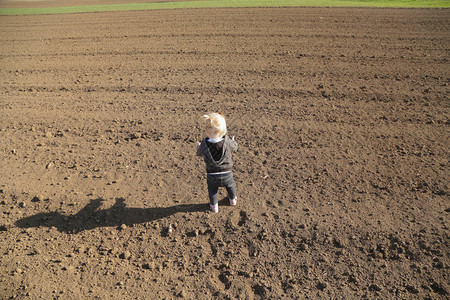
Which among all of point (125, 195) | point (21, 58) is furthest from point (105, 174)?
point (21, 58)

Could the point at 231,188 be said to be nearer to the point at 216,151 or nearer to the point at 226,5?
the point at 216,151

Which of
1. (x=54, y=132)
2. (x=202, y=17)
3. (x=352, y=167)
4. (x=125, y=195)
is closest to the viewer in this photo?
(x=125, y=195)

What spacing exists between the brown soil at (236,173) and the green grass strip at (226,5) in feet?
16.5

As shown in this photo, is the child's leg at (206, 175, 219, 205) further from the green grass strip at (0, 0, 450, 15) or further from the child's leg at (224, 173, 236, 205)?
the green grass strip at (0, 0, 450, 15)

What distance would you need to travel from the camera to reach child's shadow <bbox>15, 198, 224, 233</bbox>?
4656 mm

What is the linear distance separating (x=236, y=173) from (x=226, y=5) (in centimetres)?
1354

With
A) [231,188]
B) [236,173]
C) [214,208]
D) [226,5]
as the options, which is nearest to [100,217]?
[214,208]

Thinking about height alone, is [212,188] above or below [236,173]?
above

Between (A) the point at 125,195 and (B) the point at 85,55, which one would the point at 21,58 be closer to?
(B) the point at 85,55

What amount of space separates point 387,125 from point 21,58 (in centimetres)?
1089

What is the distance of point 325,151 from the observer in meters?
5.84

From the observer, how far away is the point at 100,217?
15.6ft

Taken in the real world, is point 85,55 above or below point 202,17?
below

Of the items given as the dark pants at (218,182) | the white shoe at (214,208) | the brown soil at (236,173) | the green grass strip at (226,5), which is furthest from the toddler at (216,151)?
the green grass strip at (226,5)
